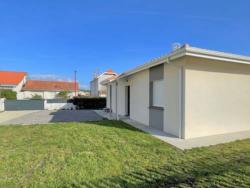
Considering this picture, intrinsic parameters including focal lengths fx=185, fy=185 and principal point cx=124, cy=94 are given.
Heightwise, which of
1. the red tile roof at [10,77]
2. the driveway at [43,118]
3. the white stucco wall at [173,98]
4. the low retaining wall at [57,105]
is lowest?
the driveway at [43,118]

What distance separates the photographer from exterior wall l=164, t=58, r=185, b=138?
22.4 ft

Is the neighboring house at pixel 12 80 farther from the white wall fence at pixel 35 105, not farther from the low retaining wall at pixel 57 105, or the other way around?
the low retaining wall at pixel 57 105

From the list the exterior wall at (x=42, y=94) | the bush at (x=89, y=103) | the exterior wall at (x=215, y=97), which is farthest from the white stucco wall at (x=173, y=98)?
the exterior wall at (x=42, y=94)

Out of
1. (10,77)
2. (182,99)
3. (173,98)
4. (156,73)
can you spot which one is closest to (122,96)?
(156,73)

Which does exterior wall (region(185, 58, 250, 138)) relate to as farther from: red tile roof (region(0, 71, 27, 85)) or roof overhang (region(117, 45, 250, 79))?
red tile roof (region(0, 71, 27, 85))

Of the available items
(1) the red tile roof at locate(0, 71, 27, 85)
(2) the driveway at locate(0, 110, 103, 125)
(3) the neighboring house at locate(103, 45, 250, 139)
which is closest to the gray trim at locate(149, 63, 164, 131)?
(3) the neighboring house at locate(103, 45, 250, 139)

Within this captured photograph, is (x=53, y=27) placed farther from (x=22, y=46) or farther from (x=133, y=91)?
(x=133, y=91)

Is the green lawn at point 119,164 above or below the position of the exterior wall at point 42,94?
below

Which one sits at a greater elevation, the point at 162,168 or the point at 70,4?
the point at 70,4

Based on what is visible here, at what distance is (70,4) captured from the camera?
11008 millimetres

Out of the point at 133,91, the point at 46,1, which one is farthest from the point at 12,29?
the point at 133,91

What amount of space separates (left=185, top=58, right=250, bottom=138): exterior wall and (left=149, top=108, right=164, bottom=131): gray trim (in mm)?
1645

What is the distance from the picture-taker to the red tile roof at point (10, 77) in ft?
132

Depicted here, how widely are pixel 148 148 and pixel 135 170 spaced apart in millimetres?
1658
